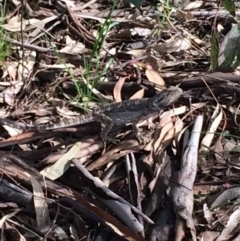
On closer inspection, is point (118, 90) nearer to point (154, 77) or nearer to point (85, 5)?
point (154, 77)

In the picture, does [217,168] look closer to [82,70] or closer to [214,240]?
[214,240]

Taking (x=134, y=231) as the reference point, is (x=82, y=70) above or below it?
above

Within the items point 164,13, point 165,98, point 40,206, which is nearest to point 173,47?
point 164,13

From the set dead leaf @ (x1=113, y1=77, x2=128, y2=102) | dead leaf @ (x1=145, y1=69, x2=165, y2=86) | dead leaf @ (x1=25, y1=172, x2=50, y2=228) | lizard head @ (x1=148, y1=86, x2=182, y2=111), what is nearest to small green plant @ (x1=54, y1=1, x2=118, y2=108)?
dead leaf @ (x1=113, y1=77, x2=128, y2=102)

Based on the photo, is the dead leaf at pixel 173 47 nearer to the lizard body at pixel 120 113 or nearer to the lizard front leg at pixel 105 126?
the lizard body at pixel 120 113

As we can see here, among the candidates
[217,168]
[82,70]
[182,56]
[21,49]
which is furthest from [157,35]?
[217,168]

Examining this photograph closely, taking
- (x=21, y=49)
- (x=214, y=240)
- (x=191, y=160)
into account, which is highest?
(x=21, y=49)
